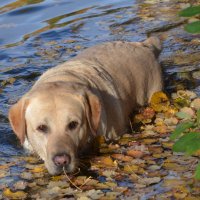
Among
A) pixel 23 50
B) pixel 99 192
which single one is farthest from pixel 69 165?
pixel 23 50

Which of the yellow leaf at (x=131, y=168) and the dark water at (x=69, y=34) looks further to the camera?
the dark water at (x=69, y=34)

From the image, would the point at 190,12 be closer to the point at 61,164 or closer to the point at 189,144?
the point at 189,144

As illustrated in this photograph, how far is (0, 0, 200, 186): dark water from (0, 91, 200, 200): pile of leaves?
908mm

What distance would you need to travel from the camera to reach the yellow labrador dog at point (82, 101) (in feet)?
19.5

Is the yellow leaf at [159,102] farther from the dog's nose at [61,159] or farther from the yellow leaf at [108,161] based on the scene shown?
the dog's nose at [61,159]

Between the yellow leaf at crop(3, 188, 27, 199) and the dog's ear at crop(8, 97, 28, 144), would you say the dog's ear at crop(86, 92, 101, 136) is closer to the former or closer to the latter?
the dog's ear at crop(8, 97, 28, 144)

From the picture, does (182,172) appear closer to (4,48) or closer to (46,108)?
(46,108)

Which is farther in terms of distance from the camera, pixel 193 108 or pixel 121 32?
pixel 121 32

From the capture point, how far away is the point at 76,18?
13.2 meters

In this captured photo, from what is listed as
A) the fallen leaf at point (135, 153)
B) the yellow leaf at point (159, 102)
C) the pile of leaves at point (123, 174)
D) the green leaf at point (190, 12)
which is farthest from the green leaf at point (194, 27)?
the yellow leaf at point (159, 102)

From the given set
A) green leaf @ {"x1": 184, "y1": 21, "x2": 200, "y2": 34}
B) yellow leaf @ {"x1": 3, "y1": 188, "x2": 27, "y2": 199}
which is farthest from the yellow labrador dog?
green leaf @ {"x1": 184, "y1": 21, "x2": 200, "y2": 34}

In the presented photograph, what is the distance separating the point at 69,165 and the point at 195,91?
10.1 feet

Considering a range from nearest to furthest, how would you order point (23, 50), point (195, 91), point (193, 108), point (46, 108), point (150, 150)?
1. point (46, 108)
2. point (150, 150)
3. point (193, 108)
4. point (195, 91)
5. point (23, 50)

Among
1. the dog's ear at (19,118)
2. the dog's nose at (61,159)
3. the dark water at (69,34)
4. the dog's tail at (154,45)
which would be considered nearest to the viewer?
the dog's nose at (61,159)
